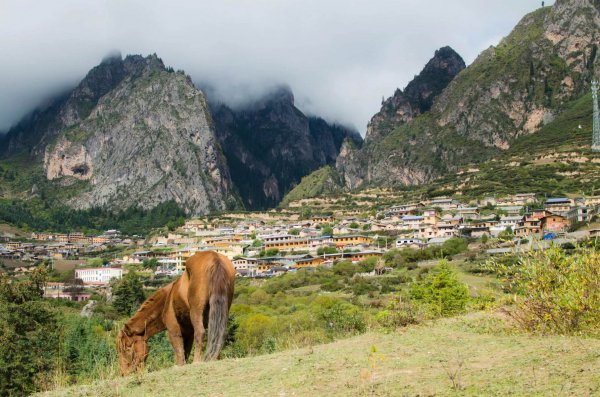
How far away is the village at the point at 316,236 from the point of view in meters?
90.1

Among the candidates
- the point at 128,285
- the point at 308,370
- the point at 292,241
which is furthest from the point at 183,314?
the point at 292,241

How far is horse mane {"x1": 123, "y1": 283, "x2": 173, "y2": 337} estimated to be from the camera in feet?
39.0

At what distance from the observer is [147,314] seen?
12047 mm

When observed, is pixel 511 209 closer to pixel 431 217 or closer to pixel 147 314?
pixel 431 217

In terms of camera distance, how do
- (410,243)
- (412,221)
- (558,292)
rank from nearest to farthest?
(558,292), (410,243), (412,221)

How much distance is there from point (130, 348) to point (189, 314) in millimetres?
1441

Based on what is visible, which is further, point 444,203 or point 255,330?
point 444,203

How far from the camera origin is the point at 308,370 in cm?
850

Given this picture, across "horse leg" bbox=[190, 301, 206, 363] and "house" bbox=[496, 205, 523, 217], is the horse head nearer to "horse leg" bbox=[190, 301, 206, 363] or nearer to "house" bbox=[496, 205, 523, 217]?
"horse leg" bbox=[190, 301, 206, 363]

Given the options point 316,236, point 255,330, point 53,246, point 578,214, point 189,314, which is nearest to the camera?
point 189,314

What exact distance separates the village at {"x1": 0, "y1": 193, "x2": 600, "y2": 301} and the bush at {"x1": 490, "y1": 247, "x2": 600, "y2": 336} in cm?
5825

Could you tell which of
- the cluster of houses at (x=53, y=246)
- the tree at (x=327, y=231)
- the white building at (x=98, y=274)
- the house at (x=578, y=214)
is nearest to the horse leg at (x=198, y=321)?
the house at (x=578, y=214)

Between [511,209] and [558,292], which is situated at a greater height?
[558,292]

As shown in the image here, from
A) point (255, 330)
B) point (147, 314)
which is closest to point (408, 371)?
point (147, 314)
